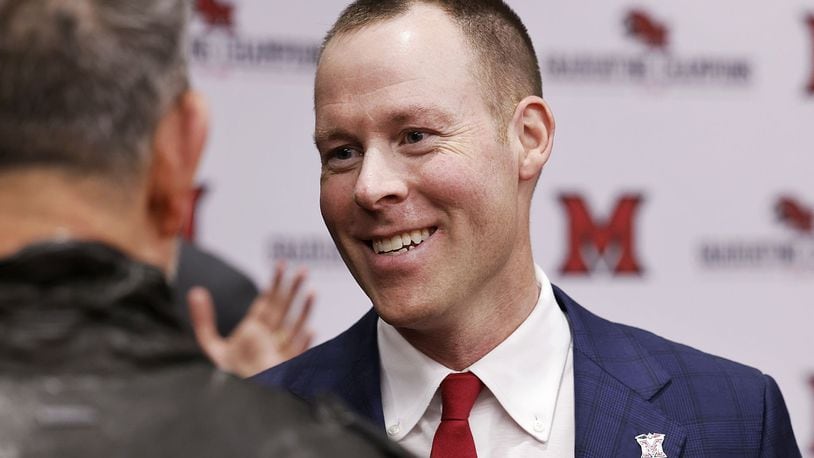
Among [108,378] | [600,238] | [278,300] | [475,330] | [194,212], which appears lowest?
[600,238]

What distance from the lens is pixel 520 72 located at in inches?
84.7

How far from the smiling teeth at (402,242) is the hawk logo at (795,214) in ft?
8.35

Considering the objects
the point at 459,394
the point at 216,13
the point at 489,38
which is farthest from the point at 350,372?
the point at 216,13

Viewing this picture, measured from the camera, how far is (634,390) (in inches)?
82.4

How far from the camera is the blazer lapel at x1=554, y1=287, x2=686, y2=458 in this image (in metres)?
1.98

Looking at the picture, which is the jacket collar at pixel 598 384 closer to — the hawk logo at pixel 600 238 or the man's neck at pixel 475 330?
the man's neck at pixel 475 330

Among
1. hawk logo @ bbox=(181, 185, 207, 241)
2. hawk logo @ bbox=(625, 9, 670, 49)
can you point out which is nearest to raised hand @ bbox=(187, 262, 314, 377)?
hawk logo @ bbox=(181, 185, 207, 241)

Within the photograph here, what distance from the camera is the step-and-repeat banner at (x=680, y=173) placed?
398 cm

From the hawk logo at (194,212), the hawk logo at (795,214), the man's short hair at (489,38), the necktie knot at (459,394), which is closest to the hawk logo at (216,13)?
the hawk logo at (194,212)

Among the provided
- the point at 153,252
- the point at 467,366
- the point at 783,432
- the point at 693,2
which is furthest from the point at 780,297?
the point at 153,252

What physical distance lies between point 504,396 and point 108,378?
1.05 meters

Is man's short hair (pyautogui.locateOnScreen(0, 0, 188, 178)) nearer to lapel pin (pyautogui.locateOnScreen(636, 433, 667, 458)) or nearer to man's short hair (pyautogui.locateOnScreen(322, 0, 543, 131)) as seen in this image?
man's short hair (pyautogui.locateOnScreen(322, 0, 543, 131))

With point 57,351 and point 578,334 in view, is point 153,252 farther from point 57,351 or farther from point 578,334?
point 578,334

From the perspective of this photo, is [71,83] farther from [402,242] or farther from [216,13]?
[216,13]
